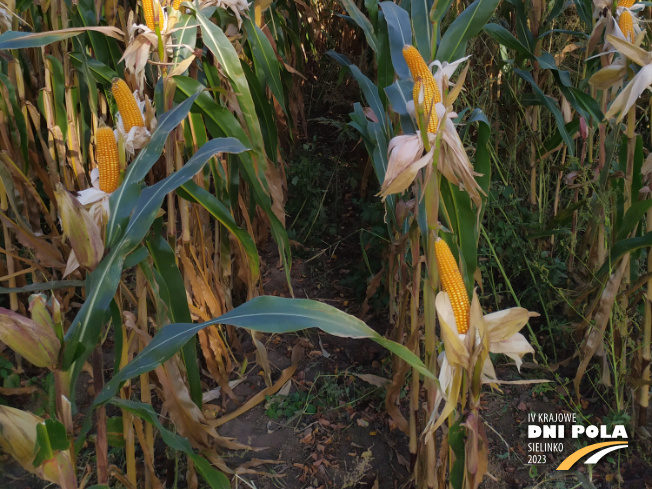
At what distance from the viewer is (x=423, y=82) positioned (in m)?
1.09

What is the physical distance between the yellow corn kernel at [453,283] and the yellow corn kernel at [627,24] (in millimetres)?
1080

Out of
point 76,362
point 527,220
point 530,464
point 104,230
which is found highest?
point 104,230

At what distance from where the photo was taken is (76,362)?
37.0 inches

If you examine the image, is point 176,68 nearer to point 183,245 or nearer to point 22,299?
point 183,245

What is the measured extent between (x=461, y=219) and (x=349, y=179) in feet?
6.06

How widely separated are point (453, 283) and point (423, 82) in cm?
40

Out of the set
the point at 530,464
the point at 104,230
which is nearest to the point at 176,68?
the point at 104,230

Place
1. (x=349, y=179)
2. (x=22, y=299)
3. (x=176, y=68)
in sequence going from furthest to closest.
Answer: (x=349, y=179) < (x=22, y=299) < (x=176, y=68)

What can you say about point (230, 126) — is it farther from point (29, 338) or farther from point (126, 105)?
point (29, 338)

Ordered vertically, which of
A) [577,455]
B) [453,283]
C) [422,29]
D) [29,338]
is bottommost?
[577,455]

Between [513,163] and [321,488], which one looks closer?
[321,488]

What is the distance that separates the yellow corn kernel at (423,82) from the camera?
1.07 metres

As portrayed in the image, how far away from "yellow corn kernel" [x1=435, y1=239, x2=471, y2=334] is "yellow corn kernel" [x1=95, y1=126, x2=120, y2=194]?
2.25 ft

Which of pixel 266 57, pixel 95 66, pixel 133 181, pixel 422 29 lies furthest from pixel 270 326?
pixel 266 57
